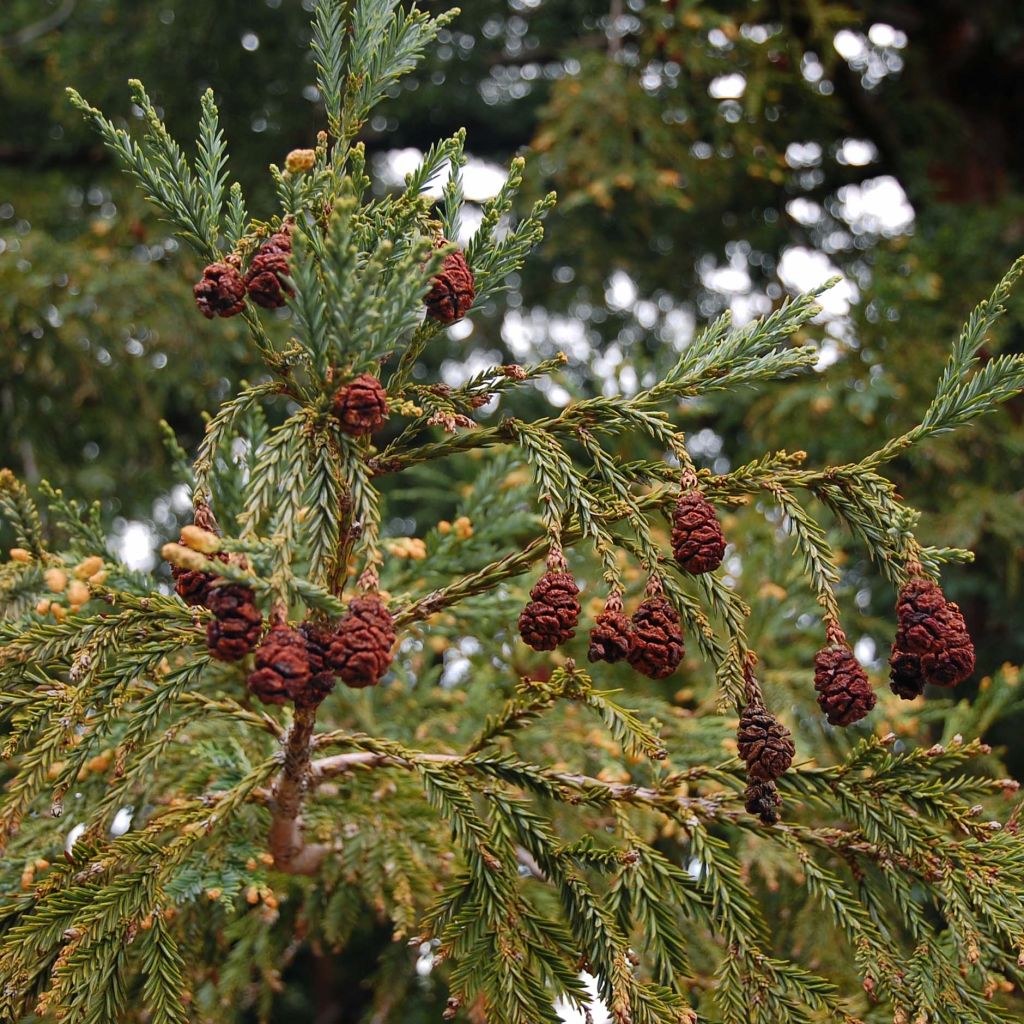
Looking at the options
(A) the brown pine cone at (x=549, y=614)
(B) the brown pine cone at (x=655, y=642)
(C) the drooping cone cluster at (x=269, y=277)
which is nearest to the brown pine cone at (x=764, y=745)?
(B) the brown pine cone at (x=655, y=642)

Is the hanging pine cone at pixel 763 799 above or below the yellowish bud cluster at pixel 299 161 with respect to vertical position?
below

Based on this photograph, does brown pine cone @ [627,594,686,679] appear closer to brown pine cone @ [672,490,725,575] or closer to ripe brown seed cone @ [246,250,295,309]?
brown pine cone @ [672,490,725,575]

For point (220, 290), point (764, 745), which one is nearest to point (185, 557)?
point (220, 290)

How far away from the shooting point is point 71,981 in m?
1.25

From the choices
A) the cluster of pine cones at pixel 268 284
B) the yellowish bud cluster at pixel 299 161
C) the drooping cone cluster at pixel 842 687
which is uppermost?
the yellowish bud cluster at pixel 299 161

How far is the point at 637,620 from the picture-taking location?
118 cm

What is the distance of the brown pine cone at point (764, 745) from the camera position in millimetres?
1208

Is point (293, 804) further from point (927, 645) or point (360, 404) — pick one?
point (927, 645)

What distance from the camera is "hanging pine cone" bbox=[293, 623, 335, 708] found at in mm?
1130

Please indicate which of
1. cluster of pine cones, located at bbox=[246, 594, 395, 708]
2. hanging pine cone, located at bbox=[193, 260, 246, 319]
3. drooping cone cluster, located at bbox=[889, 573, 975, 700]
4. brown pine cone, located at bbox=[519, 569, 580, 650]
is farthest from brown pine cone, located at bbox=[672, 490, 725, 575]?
hanging pine cone, located at bbox=[193, 260, 246, 319]

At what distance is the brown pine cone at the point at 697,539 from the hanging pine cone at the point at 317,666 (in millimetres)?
392

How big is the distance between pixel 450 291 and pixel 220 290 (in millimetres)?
263

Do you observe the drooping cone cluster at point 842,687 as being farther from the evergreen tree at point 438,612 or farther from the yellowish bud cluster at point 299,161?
the yellowish bud cluster at point 299,161

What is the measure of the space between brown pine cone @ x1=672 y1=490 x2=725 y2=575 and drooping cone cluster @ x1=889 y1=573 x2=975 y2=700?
0.75 ft
